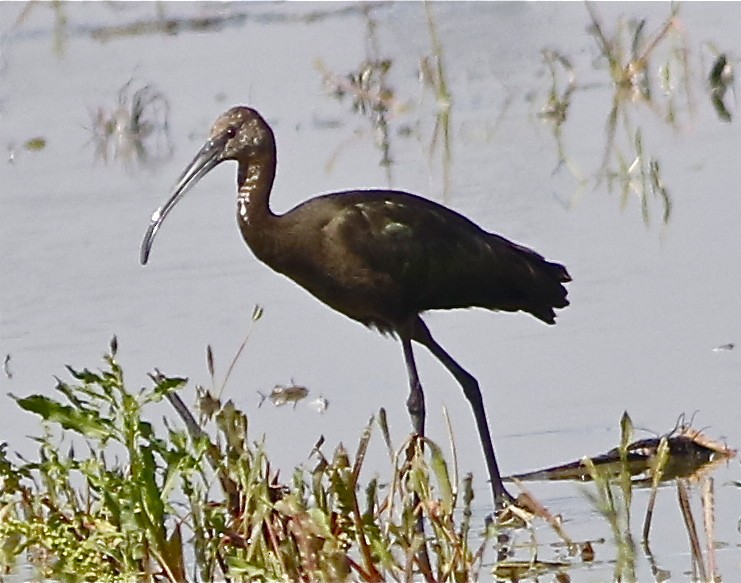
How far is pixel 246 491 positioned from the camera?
→ 5000mm

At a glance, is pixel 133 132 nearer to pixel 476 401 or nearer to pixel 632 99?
pixel 632 99

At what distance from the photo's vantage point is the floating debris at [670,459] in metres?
6.78

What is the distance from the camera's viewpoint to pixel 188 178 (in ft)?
25.9

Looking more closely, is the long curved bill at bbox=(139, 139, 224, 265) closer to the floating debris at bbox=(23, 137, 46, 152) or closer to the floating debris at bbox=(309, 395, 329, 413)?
the floating debris at bbox=(309, 395, 329, 413)

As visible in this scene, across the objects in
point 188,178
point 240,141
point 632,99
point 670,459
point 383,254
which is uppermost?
point 632,99

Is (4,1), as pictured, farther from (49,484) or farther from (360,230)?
(49,484)

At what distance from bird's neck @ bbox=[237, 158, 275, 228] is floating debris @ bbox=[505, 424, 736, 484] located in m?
1.47

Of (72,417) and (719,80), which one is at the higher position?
(719,80)

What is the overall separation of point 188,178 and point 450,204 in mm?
3078

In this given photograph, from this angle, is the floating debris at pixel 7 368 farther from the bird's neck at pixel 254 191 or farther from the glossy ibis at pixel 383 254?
the bird's neck at pixel 254 191

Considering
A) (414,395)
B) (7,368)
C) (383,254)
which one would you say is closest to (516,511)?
(414,395)

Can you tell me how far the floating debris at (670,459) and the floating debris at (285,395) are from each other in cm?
122

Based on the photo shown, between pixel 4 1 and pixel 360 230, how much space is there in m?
11.1

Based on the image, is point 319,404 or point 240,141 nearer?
point 319,404
